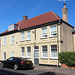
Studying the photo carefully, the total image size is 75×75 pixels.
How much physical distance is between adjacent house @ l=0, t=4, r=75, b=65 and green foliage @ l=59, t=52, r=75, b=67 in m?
0.86

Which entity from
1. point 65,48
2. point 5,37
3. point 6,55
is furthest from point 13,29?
point 65,48

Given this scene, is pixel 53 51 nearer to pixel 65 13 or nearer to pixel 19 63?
pixel 19 63

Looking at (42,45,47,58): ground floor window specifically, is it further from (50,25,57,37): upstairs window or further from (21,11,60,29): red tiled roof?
(21,11,60,29): red tiled roof

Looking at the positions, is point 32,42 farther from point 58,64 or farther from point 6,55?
point 6,55

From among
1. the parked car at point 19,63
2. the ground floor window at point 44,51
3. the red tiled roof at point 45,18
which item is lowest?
the parked car at point 19,63

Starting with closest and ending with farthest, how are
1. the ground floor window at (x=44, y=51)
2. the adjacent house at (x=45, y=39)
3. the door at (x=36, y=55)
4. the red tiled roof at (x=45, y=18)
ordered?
the adjacent house at (x=45, y=39), the ground floor window at (x=44, y=51), the red tiled roof at (x=45, y=18), the door at (x=36, y=55)

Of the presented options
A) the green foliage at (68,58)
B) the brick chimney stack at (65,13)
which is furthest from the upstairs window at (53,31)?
the brick chimney stack at (65,13)

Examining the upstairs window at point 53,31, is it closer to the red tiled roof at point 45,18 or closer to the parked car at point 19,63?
the red tiled roof at point 45,18

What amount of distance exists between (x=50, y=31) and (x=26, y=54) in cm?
589

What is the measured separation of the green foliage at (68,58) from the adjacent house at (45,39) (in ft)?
2.83

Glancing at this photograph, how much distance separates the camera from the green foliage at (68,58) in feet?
42.5

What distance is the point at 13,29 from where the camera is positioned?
22109 millimetres

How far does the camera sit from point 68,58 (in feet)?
43.6

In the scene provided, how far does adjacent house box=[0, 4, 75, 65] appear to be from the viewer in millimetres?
15203
